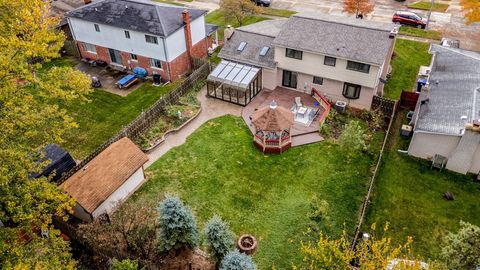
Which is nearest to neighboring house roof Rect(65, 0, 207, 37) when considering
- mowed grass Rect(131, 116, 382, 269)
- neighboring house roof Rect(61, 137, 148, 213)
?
mowed grass Rect(131, 116, 382, 269)

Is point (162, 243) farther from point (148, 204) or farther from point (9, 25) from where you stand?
point (9, 25)

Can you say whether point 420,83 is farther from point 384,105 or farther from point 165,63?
point 165,63

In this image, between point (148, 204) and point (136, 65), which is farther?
point (136, 65)

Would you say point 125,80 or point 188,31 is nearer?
point 125,80

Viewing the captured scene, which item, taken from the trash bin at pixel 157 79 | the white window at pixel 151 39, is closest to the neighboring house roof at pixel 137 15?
the white window at pixel 151 39

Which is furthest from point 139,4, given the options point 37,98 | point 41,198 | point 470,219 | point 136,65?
point 470,219

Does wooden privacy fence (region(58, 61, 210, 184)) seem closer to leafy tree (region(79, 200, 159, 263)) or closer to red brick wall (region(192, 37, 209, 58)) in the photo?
red brick wall (region(192, 37, 209, 58))

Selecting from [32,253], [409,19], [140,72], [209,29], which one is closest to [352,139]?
[32,253]
